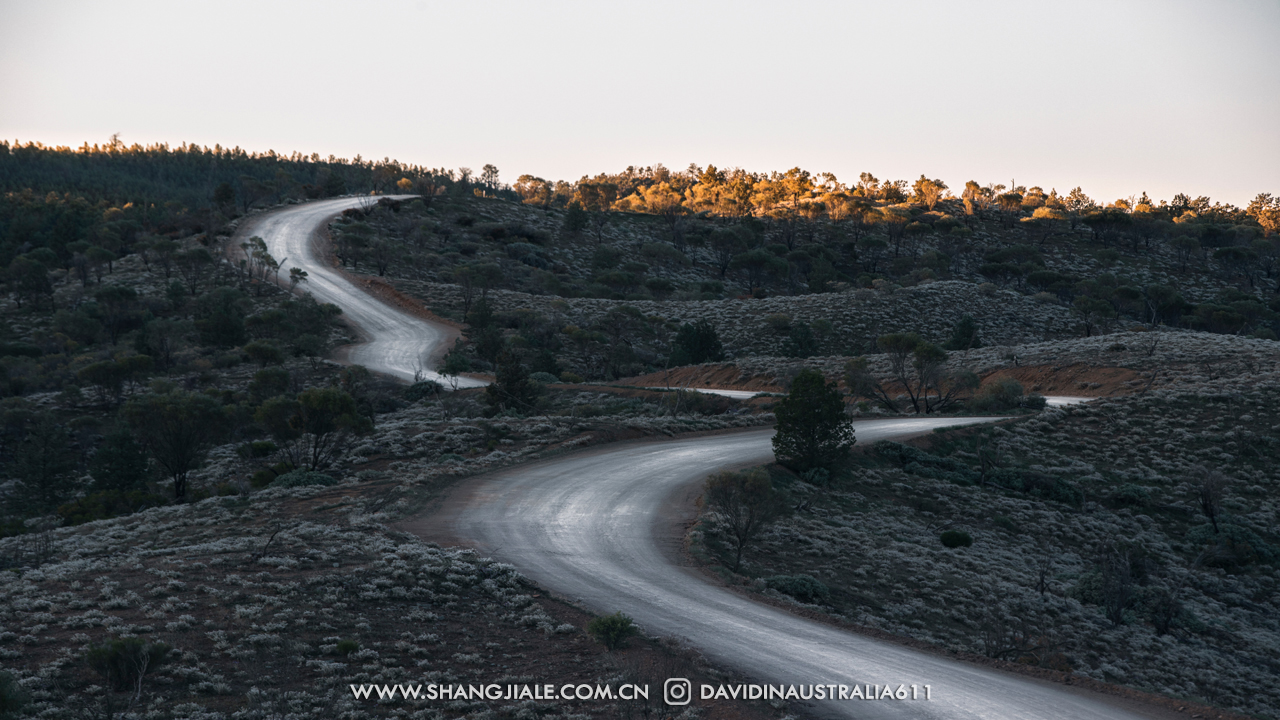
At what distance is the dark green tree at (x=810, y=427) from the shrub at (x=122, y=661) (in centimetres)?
2141

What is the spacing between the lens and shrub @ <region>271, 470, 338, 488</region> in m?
25.4

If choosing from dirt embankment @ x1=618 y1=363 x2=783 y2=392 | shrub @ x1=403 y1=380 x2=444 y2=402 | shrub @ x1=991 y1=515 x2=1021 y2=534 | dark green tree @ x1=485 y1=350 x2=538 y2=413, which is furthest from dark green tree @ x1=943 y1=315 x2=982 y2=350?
shrub @ x1=403 y1=380 x2=444 y2=402

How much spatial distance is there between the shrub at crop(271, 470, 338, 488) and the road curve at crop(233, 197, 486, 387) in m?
23.2

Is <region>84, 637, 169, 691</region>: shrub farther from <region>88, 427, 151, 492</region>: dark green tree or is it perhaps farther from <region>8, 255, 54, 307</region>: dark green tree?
<region>8, 255, 54, 307</region>: dark green tree

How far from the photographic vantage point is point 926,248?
115 metres

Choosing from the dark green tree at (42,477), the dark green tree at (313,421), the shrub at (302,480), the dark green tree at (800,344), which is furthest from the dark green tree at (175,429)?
the dark green tree at (800,344)

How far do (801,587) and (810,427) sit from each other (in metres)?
10.8

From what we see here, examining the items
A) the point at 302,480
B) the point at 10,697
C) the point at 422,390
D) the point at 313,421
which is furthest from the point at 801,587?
the point at 422,390

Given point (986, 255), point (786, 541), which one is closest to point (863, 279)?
point (986, 255)

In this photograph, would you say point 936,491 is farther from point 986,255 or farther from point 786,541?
point 986,255

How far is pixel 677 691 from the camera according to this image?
11.4m

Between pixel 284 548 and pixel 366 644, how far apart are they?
20.0 ft

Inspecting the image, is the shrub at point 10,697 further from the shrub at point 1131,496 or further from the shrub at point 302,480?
the shrub at point 1131,496

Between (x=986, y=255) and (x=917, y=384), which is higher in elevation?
(x=986, y=255)
